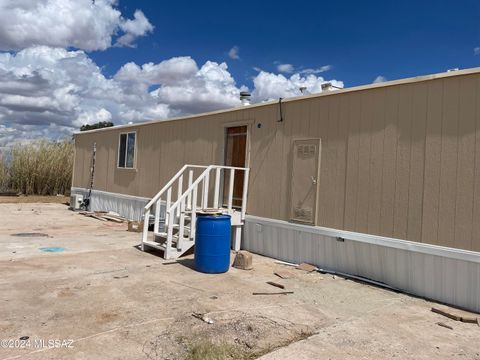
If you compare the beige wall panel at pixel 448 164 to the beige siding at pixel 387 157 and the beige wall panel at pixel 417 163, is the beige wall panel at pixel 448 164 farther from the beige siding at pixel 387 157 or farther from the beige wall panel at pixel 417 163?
the beige wall panel at pixel 417 163

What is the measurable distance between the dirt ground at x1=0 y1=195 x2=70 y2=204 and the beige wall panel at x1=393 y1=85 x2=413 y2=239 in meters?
13.6

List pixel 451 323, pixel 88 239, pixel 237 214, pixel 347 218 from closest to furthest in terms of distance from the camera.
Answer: pixel 451 323, pixel 347 218, pixel 237 214, pixel 88 239

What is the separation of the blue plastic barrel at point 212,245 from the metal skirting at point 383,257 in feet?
4.06

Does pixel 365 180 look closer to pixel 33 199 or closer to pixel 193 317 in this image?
pixel 193 317

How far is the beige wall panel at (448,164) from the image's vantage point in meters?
4.89

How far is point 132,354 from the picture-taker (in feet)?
10.4

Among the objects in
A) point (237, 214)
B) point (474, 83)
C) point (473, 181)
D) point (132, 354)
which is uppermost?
point (474, 83)

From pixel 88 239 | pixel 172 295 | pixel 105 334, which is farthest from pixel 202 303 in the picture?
pixel 88 239

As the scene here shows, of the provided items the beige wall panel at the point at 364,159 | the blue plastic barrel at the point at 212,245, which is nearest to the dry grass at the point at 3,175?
the blue plastic barrel at the point at 212,245

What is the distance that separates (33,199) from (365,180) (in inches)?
544

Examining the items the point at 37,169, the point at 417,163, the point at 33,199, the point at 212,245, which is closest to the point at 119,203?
the point at 33,199

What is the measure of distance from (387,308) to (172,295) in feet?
7.76

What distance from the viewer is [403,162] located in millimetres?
5406

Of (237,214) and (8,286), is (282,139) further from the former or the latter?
(8,286)
